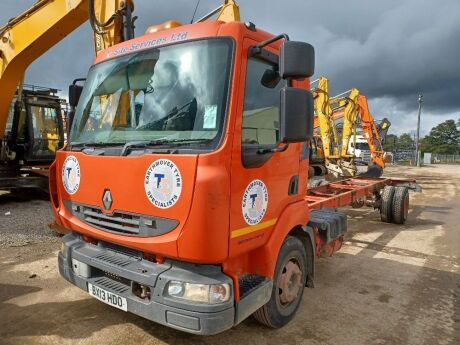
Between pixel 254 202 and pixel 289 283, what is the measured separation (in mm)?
1058

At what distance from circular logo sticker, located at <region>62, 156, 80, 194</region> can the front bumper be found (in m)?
0.55

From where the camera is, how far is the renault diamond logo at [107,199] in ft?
9.77

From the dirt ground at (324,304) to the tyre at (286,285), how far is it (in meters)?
0.15

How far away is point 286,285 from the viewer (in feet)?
11.2

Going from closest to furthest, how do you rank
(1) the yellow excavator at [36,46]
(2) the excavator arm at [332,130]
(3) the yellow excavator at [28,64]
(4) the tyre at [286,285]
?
(4) the tyre at [286,285]
(1) the yellow excavator at [36,46]
(3) the yellow excavator at [28,64]
(2) the excavator arm at [332,130]

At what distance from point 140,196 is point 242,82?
3.72ft

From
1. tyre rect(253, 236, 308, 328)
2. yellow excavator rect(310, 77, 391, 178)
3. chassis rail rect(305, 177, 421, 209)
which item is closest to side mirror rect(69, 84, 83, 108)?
tyre rect(253, 236, 308, 328)

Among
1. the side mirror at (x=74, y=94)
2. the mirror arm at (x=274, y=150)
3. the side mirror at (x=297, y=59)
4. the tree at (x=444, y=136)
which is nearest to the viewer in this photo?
the side mirror at (x=297, y=59)

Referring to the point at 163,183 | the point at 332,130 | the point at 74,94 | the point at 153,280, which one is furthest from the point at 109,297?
the point at 332,130

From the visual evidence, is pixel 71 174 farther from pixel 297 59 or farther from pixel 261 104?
pixel 297 59

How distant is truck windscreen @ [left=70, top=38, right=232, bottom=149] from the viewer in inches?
107

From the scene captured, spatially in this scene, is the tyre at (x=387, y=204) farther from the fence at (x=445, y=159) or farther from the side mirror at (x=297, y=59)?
the fence at (x=445, y=159)

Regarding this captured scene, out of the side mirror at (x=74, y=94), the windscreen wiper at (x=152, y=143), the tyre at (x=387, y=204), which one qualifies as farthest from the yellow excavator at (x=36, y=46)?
the tyre at (x=387, y=204)

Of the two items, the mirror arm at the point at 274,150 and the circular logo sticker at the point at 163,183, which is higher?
the mirror arm at the point at 274,150
